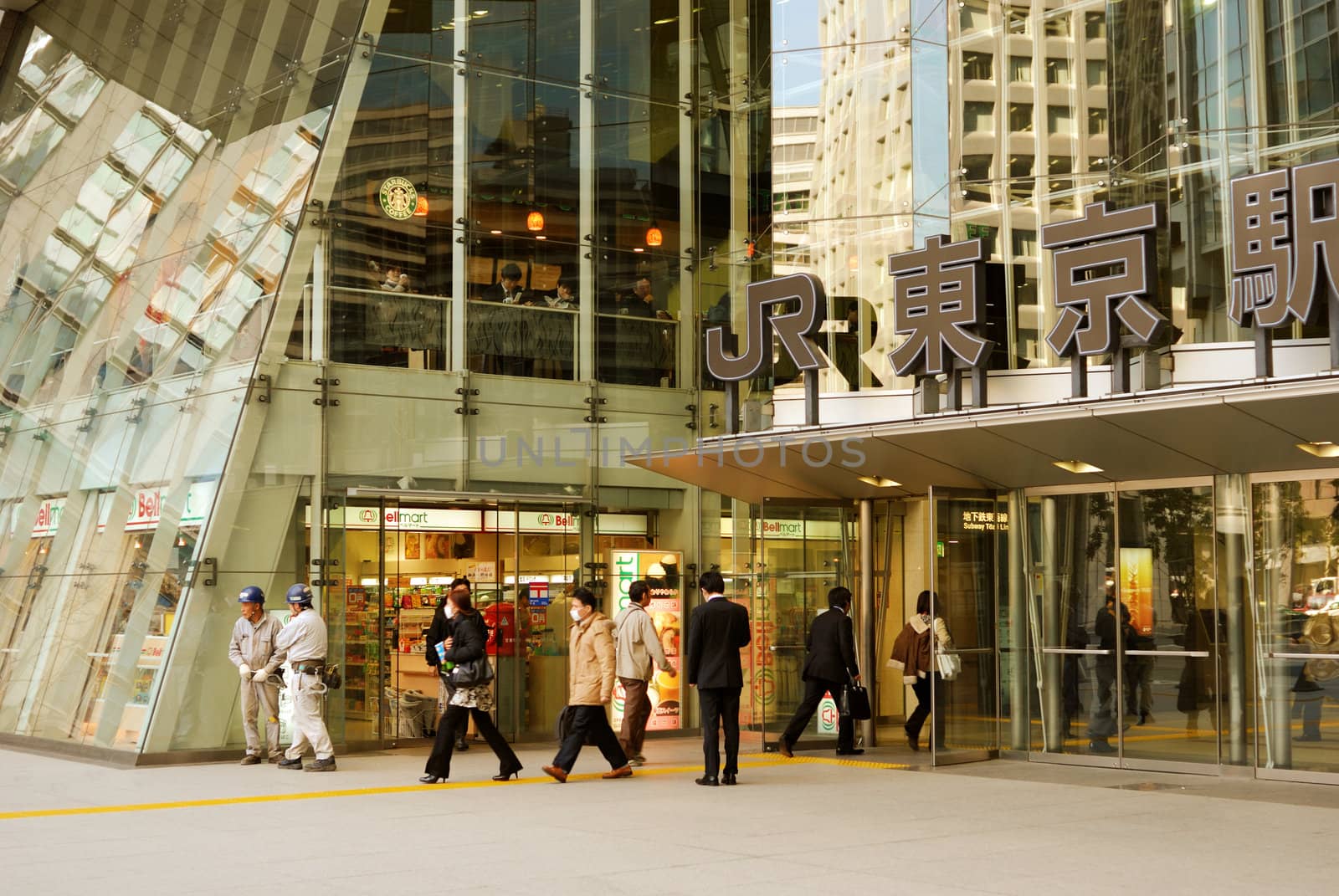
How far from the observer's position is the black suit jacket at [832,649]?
48.5 ft

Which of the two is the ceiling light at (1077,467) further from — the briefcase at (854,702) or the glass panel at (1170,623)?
the briefcase at (854,702)

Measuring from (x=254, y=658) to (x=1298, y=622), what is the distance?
9.72 meters

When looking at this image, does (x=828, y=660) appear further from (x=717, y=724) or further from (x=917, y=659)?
(x=717, y=724)

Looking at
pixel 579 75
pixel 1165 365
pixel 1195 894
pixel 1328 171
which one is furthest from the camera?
pixel 579 75

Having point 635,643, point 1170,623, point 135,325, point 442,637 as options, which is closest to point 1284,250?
point 1170,623

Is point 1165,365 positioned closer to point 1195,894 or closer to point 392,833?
point 1195,894

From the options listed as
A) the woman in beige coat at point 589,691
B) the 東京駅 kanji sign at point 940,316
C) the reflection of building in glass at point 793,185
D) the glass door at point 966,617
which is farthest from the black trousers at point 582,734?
the reflection of building in glass at point 793,185

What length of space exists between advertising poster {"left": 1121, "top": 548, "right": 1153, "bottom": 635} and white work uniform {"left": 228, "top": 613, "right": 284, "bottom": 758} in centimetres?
823

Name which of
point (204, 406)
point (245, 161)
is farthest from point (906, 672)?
point (245, 161)

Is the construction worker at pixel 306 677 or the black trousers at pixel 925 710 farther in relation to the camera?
the black trousers at pixel 925 710

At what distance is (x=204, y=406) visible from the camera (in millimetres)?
15742

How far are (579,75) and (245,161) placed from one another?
4217mm

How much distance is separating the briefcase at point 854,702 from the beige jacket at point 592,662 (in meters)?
2.97

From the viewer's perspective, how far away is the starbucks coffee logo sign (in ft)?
53.9
